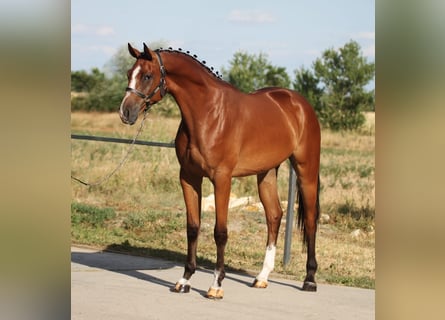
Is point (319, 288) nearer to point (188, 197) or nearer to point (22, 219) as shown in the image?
point (188, 197)

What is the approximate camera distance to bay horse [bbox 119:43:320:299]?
18.0 feet

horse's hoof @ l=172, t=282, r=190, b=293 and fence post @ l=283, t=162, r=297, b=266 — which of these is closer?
horse's hoof @ l=172, t=282, r=190, b=293

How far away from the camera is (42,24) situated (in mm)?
1082

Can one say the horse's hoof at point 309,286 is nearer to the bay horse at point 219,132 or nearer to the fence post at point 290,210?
the bay horse at point 219,132

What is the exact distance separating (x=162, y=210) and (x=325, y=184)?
3.99 meters

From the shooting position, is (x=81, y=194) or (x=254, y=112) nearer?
(x=254, y=112)

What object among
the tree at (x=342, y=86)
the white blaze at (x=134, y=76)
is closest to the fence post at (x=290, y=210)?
the white blaze at (x=134, y=76)

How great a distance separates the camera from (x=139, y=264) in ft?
23.3

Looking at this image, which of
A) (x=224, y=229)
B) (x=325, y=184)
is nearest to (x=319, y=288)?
(x=224, y=229)

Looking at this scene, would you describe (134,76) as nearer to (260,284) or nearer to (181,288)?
(181,288)

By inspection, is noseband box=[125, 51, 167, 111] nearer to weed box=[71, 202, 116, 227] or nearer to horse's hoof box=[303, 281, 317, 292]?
horse's hoof box=[303, 281, 317, 292]

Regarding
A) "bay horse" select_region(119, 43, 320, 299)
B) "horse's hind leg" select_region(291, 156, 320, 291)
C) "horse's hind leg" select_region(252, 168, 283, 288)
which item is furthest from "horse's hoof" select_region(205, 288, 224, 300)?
"horse's hind leg" select_region(291, 156, 320, 291)

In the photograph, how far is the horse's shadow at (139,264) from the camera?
6453 mm

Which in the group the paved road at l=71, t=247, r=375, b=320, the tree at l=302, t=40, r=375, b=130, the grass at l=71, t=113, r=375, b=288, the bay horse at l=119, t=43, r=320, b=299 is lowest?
the paved road at l=71, t=247, r=375, b=320
